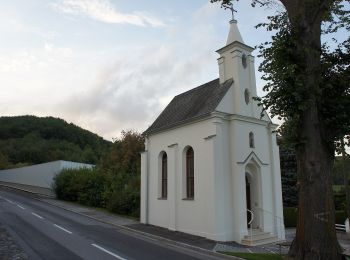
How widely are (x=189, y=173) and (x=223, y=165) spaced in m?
2.63

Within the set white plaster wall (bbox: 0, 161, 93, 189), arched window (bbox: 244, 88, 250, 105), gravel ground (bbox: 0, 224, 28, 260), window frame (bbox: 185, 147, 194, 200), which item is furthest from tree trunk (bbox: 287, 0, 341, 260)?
white plaster wall (bbox: 0, 161, 93, 189)

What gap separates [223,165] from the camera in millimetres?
19766

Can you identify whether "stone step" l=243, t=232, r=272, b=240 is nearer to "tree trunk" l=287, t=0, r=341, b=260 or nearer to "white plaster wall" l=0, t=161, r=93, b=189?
"tree trunk" l=287, t=0, r=341, b=260

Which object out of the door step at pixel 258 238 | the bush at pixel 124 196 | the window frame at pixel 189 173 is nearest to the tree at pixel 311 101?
the door step at pixel 258 238

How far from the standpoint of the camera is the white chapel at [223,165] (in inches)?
763

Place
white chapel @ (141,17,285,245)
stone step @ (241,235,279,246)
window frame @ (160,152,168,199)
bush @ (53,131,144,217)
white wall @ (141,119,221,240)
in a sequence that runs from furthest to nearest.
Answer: bush @ (53,131,144,217)
window frame @ (160,152,168,199)
white wall @ (141,119,221,240)
white chapel @ (141,17,285,245)
stone step @ (241,235,279,246)

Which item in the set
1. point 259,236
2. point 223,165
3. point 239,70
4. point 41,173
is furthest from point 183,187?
point 41,173

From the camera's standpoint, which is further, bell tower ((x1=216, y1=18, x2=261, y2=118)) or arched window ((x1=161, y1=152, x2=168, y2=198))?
arched window ((x1=161, y1=152, x2=168, y2=198))

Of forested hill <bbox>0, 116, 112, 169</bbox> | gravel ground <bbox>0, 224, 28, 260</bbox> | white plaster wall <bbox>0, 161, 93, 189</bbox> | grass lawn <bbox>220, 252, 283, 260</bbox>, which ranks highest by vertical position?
forested hill <bbox>0, 116, 112, 169</bbox>

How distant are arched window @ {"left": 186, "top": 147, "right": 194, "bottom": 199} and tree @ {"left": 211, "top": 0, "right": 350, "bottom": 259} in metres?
8.62

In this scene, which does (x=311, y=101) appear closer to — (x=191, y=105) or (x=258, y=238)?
(x=258, y=238)

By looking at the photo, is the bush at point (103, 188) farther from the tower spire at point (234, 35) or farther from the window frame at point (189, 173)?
the tower spire at point (234, 35)

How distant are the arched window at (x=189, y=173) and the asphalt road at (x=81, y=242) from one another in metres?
3.90

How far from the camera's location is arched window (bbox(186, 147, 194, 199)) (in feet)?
70.1
